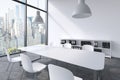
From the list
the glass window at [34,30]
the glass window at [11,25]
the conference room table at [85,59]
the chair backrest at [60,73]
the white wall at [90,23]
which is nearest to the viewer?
the chair backrest at [60,73]

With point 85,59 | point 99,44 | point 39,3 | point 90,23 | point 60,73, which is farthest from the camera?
point 39,3

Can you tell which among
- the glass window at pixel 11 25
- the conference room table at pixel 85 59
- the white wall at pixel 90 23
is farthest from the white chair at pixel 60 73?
the white wall at pixel 90 23

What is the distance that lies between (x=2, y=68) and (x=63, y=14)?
415cm

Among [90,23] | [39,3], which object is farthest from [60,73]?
[39,3]

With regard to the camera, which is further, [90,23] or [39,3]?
[39,3]

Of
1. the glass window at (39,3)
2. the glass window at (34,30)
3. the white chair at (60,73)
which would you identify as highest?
the glass window at (39,3)

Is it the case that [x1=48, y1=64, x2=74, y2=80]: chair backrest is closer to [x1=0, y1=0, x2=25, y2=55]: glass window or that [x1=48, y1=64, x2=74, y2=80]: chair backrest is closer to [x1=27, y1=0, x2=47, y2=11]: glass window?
[x1=0, y1=0, x2=25, y2=55]: glass window

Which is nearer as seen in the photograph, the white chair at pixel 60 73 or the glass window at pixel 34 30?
the white chair at pixel 60 73

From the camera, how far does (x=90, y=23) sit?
5.66 meters

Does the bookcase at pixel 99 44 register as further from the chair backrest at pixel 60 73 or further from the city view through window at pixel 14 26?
the chair backrest at pixel 60 73

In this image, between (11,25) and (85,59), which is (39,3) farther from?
(85,59)

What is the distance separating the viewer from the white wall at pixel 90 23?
16.8 ft

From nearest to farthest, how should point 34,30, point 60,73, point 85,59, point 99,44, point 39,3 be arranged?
point 60,73, point 85,59, point 99,44, point 34,30, point 39,3

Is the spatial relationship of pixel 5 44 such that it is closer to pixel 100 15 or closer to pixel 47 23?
pixel 47 23
